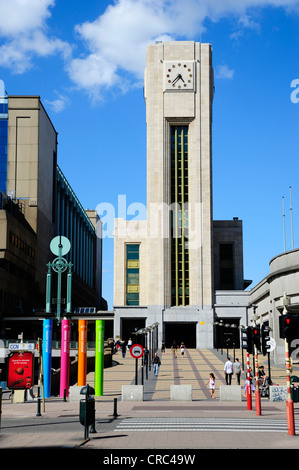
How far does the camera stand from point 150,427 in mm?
20281

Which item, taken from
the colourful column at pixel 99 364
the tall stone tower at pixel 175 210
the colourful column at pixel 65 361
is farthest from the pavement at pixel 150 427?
the tall stone tower at pixel 175 210

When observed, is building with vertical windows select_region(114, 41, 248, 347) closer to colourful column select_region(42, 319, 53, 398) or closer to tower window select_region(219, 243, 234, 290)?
tower window select_region(219, 243, 234, 290)

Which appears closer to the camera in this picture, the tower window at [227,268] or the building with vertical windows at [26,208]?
the building with vertical windows at [26,208]

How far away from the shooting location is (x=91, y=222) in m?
190

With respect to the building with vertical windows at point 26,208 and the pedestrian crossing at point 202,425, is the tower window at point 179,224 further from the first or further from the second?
the pedestrian crossing at point 202,425

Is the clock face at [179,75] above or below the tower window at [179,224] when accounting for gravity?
above

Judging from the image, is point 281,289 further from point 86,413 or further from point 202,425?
point 86,413

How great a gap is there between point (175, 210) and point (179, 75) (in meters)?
21.5

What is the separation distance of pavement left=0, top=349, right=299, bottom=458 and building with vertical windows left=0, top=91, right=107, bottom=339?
189 ft

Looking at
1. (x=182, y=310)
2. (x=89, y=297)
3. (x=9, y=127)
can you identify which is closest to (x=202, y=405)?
(x=182, y=310)

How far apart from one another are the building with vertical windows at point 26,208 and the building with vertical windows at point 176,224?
15.5m

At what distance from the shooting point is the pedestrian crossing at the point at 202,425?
1959 centimetres
